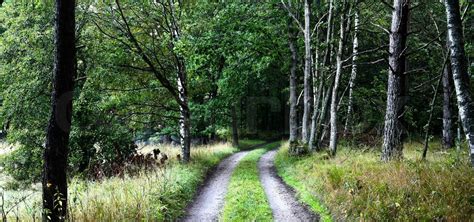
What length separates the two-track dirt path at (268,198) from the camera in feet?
27.6

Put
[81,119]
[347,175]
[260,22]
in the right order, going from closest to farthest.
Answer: [347,175] → [81,119] → [260,22]

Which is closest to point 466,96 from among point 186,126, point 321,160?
point 321,160

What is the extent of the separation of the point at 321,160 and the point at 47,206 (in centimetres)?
950

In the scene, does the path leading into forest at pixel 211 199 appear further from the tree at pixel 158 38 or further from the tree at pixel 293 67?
the tree at pixel 293 67

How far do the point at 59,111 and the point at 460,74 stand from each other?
22.9 feet

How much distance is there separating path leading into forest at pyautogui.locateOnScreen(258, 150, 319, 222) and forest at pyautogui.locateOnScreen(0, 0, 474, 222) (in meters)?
0.05

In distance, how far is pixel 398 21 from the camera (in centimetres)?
955

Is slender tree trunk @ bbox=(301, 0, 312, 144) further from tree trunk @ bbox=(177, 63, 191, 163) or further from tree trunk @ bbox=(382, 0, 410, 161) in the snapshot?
tree trunk @ bbox=(382, 0, 410, 161)

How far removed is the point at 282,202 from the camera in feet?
31.7

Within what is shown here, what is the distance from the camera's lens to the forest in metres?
6.40

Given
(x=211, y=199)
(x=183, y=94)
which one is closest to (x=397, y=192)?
(x=211, y=199)

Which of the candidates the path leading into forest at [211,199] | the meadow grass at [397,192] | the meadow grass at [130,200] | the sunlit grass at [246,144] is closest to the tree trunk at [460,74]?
the meadow grass at [397,192]

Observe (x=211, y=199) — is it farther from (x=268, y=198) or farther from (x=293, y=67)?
(x=293, y=67)

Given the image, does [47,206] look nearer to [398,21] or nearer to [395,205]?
[395,205]
